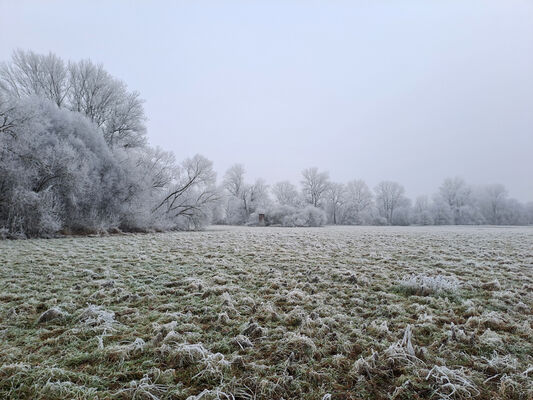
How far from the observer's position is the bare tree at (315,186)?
60.6 metres

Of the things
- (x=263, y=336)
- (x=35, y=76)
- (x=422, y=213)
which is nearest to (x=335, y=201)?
(x=422, y=213)

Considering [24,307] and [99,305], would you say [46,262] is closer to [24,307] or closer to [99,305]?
[24,307]

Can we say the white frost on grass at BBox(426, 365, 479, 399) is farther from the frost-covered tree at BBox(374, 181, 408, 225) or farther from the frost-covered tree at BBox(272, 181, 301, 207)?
the frost-covered tree at BBox(374, 181, 408, 225)

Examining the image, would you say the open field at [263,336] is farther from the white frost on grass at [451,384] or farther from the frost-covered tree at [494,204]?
the frost-covered tree at [494,204]

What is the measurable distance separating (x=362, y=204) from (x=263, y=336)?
209ft

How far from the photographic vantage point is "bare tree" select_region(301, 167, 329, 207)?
199 ft

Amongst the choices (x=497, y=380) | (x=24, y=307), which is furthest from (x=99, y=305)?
(x=497, y=380)

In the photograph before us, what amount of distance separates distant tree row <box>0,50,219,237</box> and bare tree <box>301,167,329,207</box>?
35.1 m

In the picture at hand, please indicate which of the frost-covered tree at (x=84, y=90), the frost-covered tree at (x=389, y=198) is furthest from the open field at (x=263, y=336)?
the frost-covered tree at (x=389, y=198)

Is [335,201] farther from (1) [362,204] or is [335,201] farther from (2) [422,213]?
(2) [422,213]

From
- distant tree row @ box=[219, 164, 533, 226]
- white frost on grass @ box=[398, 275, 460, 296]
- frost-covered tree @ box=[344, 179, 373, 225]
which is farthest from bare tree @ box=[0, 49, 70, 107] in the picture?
frost-covered tree @ box=[344, 179, 373, 225]

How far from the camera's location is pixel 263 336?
2988 millimetres

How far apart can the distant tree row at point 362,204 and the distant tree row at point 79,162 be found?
23.1 metres

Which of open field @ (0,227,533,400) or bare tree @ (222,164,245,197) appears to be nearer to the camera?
open field @ (0,227,533,400)
